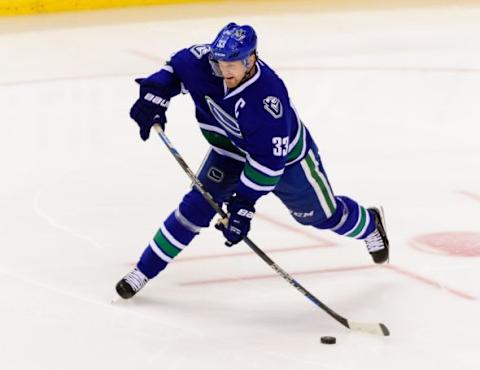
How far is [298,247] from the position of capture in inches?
169

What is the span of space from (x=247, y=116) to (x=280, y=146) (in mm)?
129

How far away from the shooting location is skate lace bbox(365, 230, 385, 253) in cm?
401

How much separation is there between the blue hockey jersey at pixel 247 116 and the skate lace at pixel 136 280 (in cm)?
48

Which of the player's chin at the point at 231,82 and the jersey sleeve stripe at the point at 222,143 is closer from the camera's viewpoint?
the player's chin at the point at 231,82

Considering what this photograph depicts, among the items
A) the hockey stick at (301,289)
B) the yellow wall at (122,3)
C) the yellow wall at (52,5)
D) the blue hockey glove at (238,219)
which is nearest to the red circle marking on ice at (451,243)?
the hockey stick at (301,289)

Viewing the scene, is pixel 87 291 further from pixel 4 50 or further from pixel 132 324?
pixel 4 50

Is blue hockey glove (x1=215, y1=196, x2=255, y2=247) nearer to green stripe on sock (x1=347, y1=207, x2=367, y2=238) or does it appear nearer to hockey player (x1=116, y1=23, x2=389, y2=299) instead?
hockey player (x1=116, y1=23, x2=389, y2=299)

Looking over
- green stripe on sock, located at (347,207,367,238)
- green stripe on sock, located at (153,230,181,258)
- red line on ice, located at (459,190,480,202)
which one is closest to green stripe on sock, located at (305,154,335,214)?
green stripe on sock, located at (347,207,367,238)

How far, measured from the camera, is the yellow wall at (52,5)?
848cm

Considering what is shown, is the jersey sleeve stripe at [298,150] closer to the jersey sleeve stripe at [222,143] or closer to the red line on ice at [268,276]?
the jersey sleeve stripe at [222,143]

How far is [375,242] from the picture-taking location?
4023mm

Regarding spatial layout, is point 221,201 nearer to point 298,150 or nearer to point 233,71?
point 298,150

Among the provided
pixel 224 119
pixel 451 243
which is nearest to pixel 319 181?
pixel 224 119

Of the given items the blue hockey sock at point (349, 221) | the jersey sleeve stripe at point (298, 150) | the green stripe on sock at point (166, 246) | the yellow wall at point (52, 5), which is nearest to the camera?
the jersey sleeve stripe at point (298, 150)
